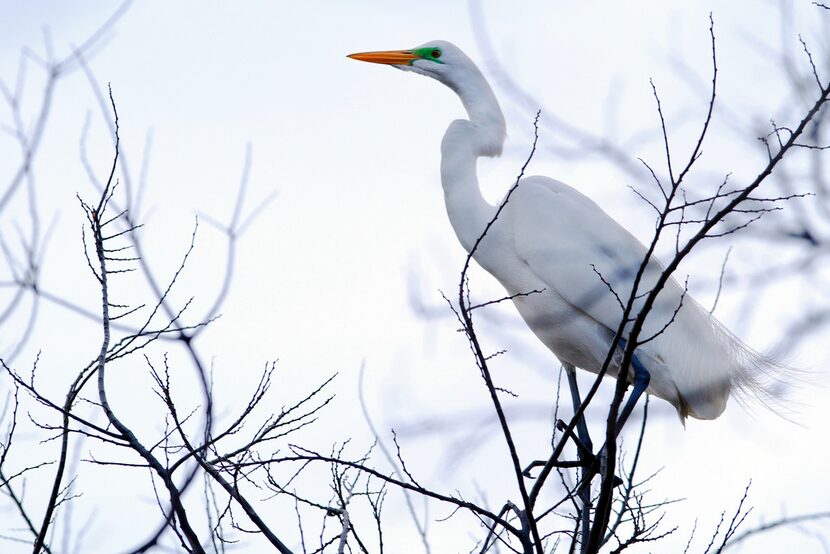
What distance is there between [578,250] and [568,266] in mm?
236

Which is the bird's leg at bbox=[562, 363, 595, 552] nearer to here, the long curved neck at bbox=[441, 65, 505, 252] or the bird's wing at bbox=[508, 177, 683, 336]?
the bird's wing at bbox=[508, 177, 683, 336]

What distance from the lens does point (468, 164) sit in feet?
16.7

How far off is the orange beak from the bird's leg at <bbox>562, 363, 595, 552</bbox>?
1.84m

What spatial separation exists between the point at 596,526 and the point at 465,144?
7.97ft

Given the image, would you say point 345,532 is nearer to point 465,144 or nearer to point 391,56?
point 465,144

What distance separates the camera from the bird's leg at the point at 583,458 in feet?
12.2

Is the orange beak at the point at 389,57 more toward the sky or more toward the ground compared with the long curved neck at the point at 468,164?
more toward the sky

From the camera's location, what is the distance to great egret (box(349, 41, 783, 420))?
4.85m

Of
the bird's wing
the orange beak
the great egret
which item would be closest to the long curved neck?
the great egret

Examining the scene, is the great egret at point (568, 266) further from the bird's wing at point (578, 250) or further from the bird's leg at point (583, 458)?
the bird's leg at point (583, 458)

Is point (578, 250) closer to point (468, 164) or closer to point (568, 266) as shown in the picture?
point (568, 266)

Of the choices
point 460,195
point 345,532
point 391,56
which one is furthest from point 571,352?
point 345,532

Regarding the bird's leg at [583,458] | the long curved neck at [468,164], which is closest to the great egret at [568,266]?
the long curved neck at [468,164]

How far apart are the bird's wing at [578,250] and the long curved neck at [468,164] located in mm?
219
